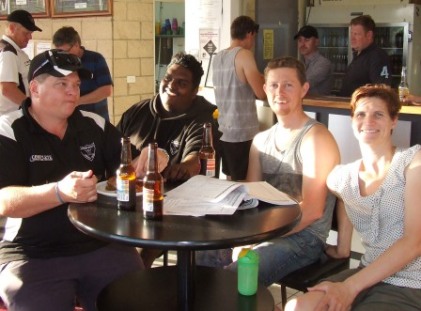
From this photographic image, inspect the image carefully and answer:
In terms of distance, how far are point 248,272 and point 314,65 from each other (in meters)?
3.96

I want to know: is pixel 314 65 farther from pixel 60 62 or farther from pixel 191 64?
pixel 60 62

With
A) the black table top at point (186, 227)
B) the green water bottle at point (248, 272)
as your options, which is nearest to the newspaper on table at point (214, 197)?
A: the black table top at point (186, 227)

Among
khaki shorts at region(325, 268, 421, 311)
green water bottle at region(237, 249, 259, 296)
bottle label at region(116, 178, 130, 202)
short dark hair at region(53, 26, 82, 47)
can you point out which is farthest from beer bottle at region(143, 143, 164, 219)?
short dark hair at region(53, 26, 82, 47)

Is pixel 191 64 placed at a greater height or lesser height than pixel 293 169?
greater

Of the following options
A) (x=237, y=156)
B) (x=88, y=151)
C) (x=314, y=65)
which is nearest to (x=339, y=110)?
(x=237, y=156)

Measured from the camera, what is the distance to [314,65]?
556 cm

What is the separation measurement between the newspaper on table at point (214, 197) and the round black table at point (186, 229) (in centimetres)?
3

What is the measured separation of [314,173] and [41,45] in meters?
5.44

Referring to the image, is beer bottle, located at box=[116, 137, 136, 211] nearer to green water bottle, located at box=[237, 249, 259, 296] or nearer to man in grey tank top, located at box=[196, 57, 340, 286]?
green water bottle, located at box=[237, 249, 259, 296]

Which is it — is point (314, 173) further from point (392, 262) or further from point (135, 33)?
point (135, 33)

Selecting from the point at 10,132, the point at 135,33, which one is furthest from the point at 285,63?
the point at 135,33

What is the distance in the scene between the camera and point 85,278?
216 centimetres

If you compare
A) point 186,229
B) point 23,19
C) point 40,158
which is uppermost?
point 23,19

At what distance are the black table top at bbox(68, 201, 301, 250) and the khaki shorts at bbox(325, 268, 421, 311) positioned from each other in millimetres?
369
